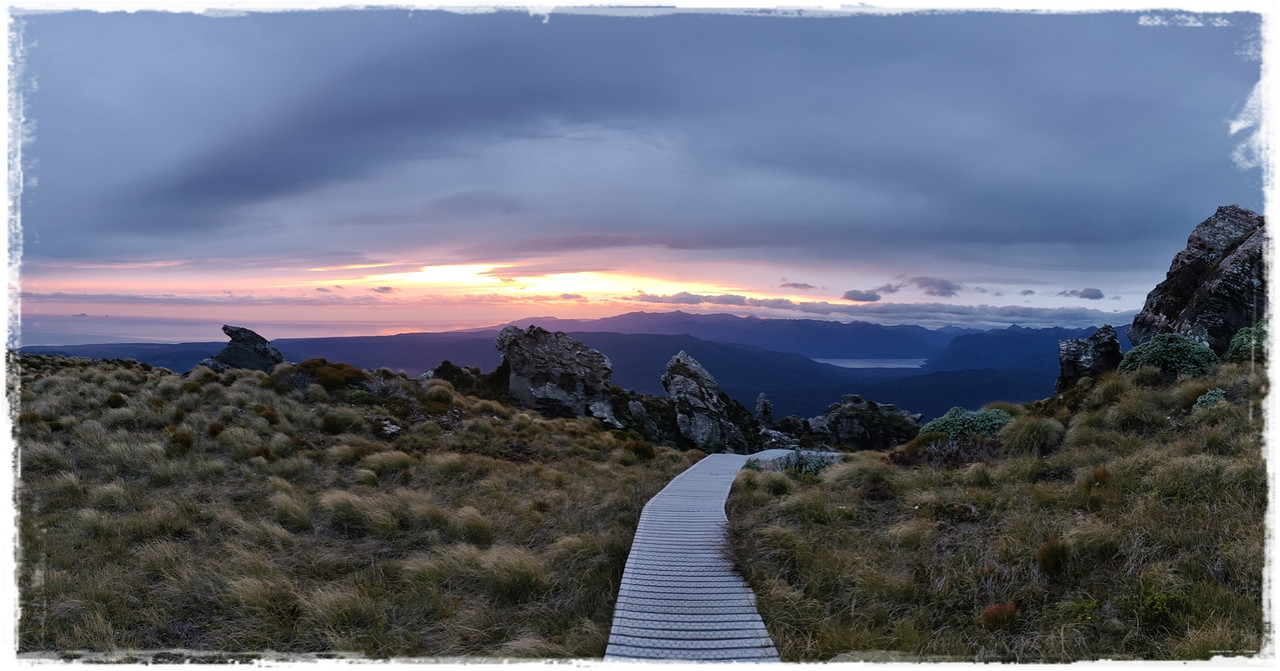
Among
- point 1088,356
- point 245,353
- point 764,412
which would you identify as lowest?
point 764,412

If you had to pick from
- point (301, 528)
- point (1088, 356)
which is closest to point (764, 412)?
point (1088, 356)

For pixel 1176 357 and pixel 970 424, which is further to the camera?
pixel 970 424

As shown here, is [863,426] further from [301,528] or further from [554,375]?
[301,528]

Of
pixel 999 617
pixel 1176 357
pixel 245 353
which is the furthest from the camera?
pixel 245 353

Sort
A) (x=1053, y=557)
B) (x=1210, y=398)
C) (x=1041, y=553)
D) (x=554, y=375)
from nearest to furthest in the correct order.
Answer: (x=1053, y=557)
(x=1041, y=553)
(x=1210, y=398)
(x=554, y=375)

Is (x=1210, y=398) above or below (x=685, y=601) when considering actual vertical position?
above

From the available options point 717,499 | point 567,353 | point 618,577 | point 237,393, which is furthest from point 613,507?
point 567,353

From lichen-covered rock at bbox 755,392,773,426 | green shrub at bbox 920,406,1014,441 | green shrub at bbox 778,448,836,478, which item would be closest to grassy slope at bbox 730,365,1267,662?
green shrub at bbox 778,448,836,478

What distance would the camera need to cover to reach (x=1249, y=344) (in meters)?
18.2

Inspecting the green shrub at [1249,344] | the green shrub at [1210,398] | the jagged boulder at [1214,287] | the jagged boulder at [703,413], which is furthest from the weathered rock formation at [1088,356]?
the jagged boulder at [703,413]

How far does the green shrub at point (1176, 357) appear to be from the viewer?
18281 millimetres

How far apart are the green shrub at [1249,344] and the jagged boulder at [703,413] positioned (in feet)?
89.3

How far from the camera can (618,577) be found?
10.1 m

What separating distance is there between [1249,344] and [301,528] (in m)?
27.3
